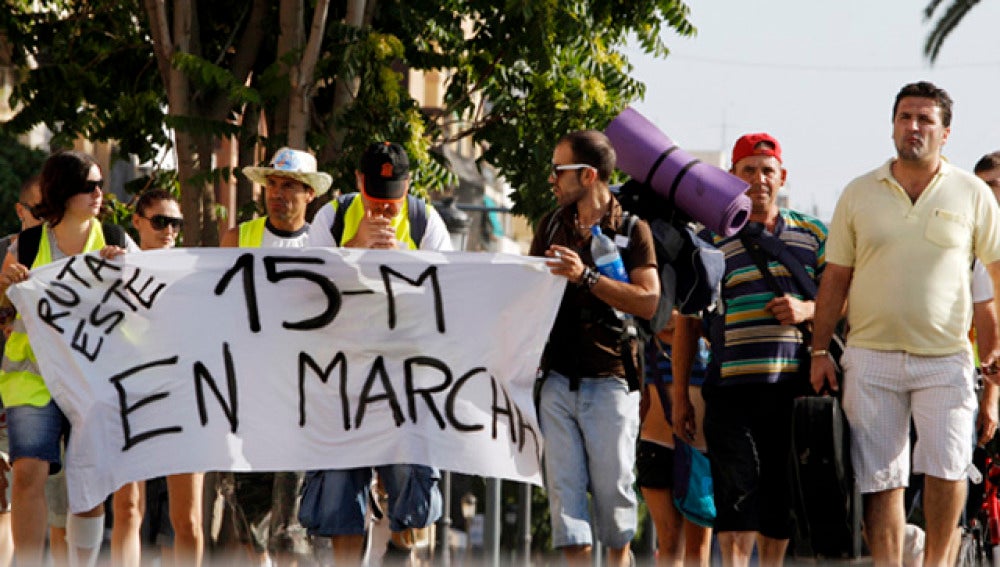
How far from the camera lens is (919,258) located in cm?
823

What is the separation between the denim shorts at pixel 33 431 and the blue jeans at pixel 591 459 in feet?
7.47

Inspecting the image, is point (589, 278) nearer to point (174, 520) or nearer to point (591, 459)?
point (591, 459)

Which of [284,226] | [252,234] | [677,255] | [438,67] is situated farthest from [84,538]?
[438,67]

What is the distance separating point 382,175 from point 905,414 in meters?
2.55

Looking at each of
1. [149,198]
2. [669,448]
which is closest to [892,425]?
[669,448]

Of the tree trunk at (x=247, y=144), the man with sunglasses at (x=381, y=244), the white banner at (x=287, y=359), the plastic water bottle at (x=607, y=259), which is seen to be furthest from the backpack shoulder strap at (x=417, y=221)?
the tree trunk at (x=247, y=144)

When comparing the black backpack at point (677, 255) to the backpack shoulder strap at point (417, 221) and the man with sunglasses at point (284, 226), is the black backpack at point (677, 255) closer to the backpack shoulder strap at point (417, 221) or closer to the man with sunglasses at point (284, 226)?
the backpack shoulder strap at point (417, 221)

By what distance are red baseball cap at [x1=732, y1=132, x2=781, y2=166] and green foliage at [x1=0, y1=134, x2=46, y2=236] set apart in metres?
20.9

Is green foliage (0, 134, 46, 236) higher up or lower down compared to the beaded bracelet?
higher up

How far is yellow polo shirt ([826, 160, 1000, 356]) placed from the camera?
323 inches

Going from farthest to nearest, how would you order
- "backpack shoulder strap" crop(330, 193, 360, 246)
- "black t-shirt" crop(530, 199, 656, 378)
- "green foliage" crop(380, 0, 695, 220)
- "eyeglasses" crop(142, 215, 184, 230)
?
"green foliage" crop(380, 0, 695, 220)
"eyeglasses" crop(142, 215, 184, 230)
"backpack shoulder strap" crop(330, 193, 360, 246)
"black t-shirt" crop(530, 199, 656, 378)

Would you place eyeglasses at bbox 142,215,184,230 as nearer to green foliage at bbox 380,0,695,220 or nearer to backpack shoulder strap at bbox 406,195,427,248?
backpack shoulder strap at bbox 406,195,427,248

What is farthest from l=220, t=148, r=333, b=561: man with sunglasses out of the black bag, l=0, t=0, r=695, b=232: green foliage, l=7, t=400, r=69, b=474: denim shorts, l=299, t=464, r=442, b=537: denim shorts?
l=0, t=0, r=695, b=232: green foliage

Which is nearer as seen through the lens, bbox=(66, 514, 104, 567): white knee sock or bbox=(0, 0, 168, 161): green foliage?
bbox=(66, 514, 104, 567): white knee sock
